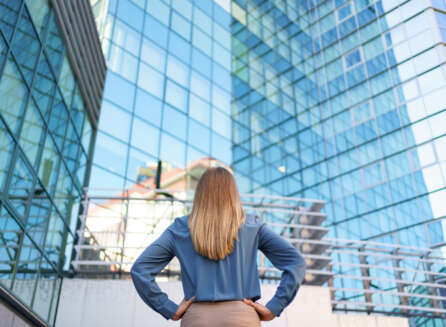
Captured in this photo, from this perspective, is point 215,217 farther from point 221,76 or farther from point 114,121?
point 221,76

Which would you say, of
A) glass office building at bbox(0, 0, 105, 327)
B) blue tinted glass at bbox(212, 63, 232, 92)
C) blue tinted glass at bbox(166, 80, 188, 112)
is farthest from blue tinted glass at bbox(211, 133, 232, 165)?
glass office building at bbox(0, 0, 105, 327)

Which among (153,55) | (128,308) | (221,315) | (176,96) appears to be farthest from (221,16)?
(221,315)

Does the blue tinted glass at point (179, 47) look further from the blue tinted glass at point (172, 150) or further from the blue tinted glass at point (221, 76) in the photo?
the blue tinted glass at point (172, 150)

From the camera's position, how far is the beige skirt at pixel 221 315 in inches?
94.9

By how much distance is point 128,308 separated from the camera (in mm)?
10984

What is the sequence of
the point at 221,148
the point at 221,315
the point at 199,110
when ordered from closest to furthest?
the point at 221,315 < the point at 199,110 < the point at 221,148

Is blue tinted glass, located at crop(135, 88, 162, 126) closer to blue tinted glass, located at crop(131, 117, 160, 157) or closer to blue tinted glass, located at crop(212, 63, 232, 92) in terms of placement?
blue tinted glass, located at crop(131, 117, 160, 157)

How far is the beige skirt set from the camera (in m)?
2.41

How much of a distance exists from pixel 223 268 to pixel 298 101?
31.8 m

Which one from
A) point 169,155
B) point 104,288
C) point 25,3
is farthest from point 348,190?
point 25,3

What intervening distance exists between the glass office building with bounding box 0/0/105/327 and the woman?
6721 millimetres

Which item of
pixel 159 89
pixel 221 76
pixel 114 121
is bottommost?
pixel 114 121

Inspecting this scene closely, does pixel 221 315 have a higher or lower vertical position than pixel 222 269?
lower

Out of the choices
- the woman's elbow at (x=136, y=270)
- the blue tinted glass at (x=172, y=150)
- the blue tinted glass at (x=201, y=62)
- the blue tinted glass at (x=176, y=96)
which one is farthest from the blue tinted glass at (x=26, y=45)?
the blue tinted glass at (x=201, y=62)
